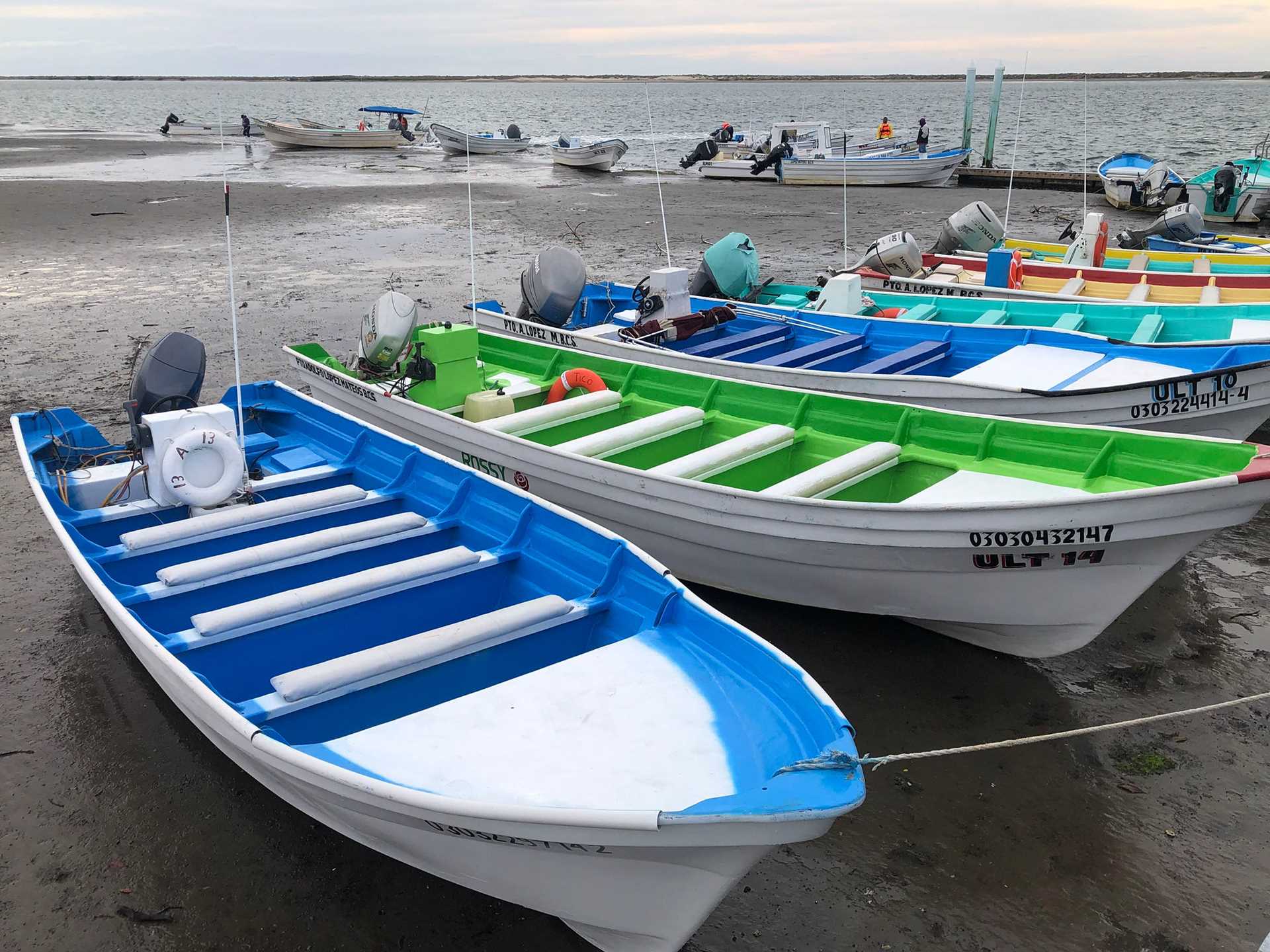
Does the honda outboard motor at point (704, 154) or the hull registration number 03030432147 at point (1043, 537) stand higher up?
the honda outboard motor at point (704, 154)

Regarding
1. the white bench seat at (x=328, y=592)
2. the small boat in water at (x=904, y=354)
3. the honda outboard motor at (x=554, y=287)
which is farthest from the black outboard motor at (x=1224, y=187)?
the white bench seat at (x=328, y=592)

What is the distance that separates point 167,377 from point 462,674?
3689mm

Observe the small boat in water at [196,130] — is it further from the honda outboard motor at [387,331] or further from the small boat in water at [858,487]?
the small boat in water at [858,487]

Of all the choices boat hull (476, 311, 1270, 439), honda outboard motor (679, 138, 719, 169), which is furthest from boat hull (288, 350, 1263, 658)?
honda outboard motor (679, 138, 719, 169)

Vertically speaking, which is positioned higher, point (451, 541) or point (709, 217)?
point (709, 217)

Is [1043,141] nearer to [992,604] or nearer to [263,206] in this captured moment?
[263,206]

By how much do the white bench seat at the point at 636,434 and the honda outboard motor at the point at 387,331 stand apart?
1983 millimetres

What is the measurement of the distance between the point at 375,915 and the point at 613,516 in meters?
2.96

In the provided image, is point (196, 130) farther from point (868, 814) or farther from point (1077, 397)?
point (868, 814)

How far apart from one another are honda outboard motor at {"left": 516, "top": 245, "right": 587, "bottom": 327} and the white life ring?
442 cm

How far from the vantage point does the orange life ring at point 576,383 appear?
299 inches

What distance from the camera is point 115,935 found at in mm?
3711

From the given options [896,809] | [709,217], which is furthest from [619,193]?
[896,809]

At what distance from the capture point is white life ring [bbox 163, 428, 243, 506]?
17.4 ft
